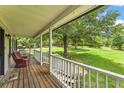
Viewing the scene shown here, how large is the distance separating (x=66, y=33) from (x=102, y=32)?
4.19 m

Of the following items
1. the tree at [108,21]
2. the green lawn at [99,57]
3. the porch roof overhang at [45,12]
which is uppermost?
the tree at [108,21]

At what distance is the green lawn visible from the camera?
82.5ft

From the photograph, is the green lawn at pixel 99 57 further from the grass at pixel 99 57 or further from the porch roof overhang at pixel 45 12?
the porch roof overhang at pixel 45 12

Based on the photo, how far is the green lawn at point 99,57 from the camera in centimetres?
2514

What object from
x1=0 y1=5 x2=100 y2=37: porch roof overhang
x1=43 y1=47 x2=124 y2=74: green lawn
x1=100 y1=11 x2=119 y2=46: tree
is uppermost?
x1=100 y1=11 x2=119 y2=46: tree

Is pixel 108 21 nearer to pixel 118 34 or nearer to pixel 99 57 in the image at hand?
pixel 118 34

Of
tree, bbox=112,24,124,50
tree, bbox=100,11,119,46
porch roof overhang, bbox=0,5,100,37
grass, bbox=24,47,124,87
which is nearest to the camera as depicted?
porch roof overhang, bbox=0,5,100,37

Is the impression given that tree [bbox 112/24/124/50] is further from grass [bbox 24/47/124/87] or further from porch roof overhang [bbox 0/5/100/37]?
porch roof overhang [bbox 0/5/100/37]

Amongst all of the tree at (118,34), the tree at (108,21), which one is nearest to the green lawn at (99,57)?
the tree at (118,34)

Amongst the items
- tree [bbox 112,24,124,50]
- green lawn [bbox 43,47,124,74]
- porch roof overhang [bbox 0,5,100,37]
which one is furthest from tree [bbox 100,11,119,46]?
porch roof overhang [bbox 0,5,100,37]

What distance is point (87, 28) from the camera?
20391mm
